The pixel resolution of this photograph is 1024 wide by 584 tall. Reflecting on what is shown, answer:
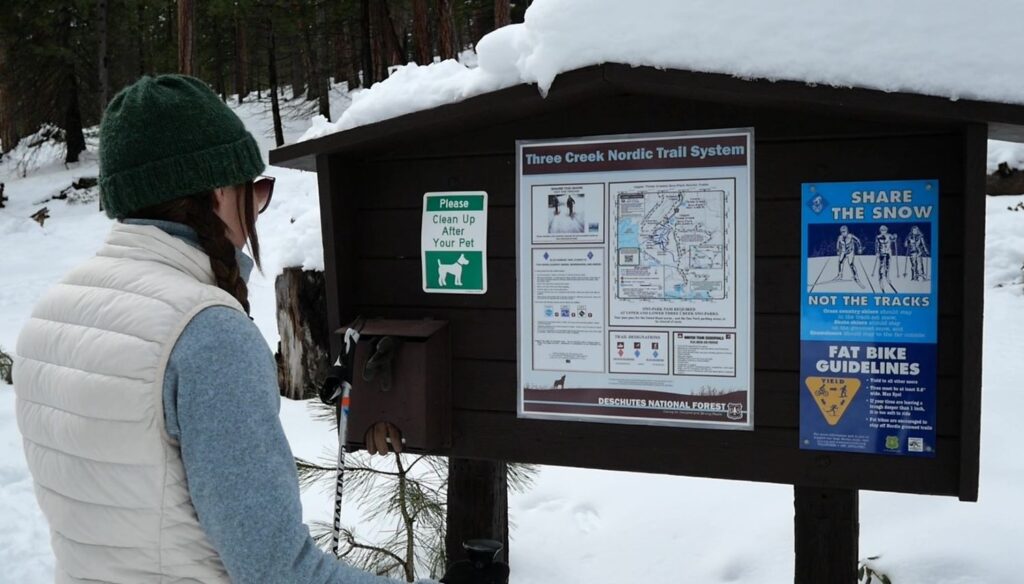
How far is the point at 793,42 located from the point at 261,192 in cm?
125

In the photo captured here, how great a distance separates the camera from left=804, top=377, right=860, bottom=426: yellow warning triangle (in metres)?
2.15

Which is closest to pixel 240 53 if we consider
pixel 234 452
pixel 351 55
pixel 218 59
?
pixel 218 59

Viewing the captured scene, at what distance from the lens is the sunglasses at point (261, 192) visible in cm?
158

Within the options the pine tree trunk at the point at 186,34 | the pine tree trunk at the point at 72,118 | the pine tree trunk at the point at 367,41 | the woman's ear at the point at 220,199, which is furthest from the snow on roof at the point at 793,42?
the pine tree trunk at the point at 72,118

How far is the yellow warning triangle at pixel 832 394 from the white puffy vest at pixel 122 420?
4.87 ft

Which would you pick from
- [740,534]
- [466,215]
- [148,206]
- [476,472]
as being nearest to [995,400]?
[740,534]

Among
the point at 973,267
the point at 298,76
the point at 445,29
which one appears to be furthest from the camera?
the point at 298,76

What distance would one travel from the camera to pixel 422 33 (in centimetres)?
1345

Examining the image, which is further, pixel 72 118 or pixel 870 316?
pixel 72 118

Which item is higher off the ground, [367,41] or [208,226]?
[367,41]

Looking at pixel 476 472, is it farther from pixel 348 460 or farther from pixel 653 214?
pixel 653 214

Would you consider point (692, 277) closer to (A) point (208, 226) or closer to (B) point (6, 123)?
(A) point (208, 226)

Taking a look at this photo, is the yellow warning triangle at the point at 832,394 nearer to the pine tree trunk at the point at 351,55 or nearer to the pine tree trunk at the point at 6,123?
the pine tree trunk at the point at 351,55

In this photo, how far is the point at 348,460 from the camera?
3.76 meters
